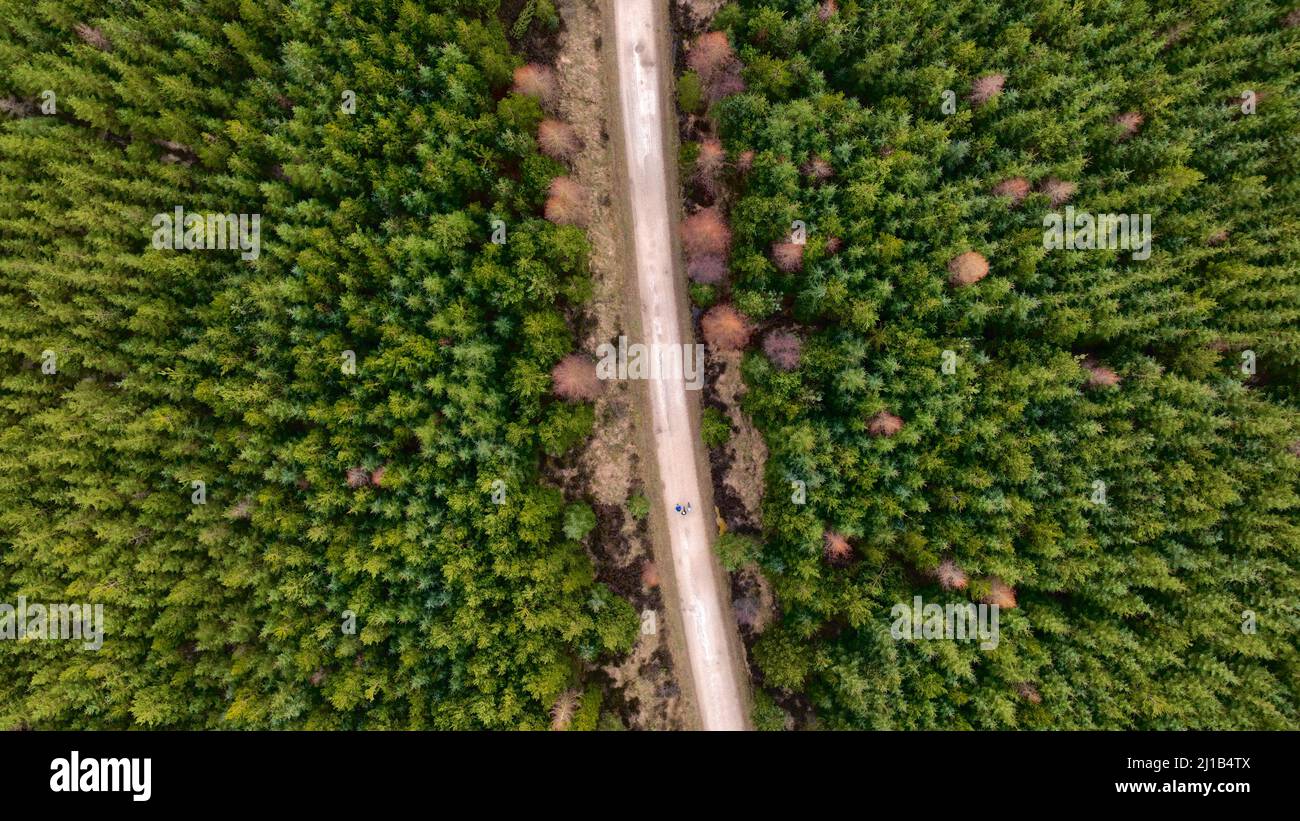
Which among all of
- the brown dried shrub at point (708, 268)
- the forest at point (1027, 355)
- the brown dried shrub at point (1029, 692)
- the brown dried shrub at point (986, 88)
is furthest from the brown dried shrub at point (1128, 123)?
the brown dried shrub at point (1029, 692)

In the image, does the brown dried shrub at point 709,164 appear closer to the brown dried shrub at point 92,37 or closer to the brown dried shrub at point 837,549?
the brown dried shrub at point 837,549

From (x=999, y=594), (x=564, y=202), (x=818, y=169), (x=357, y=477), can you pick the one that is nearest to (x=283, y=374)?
(x=357, y=477)

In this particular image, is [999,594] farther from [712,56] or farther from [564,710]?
[712,56]

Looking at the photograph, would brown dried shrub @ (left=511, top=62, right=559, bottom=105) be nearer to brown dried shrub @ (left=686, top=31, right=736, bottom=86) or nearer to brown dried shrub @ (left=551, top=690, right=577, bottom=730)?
brown dried shrub @ (left=686, top=31, right=736, bottom=86)

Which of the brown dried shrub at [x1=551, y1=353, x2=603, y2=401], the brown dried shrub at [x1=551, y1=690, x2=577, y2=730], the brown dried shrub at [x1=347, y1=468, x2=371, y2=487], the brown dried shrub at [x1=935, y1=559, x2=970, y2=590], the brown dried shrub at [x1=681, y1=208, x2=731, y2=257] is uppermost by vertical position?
the brown dried shrub at [x1=681, y1=208, x2=731, y2=257]

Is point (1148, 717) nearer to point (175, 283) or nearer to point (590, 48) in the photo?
point (590, 48)

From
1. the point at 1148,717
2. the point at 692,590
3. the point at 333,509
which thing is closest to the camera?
the point at 1148,717

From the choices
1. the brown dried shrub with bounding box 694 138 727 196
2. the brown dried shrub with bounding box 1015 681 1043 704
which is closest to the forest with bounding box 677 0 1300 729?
the brown dried shrub with bounding box 1015 681 1043 704

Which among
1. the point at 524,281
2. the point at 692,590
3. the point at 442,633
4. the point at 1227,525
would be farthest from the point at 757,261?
the point at 1227,525
